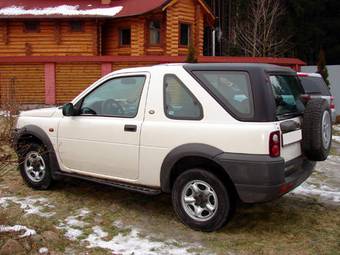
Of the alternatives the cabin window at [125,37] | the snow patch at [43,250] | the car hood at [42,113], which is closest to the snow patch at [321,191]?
the car hood at [42,113]

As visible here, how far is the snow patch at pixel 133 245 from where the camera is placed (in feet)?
14.5

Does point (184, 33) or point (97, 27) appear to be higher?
point (97, 27)

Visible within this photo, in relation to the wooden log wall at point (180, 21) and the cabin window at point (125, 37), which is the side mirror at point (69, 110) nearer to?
the wooden log wall at point (180, 21)

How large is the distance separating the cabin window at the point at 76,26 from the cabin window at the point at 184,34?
17.7 ft

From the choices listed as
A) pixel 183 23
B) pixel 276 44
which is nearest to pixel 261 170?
pixel 183 23

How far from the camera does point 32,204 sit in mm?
5859

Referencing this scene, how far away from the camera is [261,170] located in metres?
4.46

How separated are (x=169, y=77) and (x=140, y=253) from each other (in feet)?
6.34

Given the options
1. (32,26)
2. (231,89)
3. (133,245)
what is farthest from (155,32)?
(133,245)

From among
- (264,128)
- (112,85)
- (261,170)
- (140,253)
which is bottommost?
(140,253)

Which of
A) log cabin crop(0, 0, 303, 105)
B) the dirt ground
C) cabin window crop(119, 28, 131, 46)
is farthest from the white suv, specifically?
cabin window crop(119, 28, 131, 46)

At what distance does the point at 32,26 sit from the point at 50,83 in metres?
8.24

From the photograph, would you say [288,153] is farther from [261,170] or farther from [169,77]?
[169,77]

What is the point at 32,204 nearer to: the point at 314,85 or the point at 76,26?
the point at 314,85
